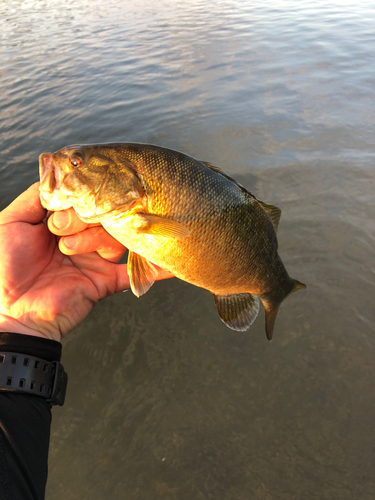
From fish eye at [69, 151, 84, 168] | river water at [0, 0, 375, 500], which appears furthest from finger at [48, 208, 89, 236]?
river water at [0, 0, 375, 500]

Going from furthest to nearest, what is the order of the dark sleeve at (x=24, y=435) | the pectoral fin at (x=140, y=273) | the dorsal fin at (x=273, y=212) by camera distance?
the dorsal fin at (x=273, y=212) → the pectoral fin at (x=140, y=273) → the dark sleeve at (x=24, y=435)

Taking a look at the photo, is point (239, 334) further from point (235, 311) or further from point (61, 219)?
point (61, 219)

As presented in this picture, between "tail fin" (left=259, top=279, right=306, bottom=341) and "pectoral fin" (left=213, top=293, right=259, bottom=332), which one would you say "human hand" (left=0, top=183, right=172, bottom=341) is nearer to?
"pectoral fin" (left=213, top=293, right=259, bottom=332)

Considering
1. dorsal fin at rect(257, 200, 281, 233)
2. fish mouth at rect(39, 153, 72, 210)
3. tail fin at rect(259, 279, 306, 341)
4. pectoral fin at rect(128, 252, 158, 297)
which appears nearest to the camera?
fish mouth at rect(39, 153, 72, 210)

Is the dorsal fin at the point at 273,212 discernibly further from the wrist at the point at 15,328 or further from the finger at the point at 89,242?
the wrist at the point at 15,328

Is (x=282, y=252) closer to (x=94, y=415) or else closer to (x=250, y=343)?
(x=250, y=343)

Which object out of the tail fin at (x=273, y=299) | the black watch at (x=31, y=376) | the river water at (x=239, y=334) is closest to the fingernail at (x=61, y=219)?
the black watch at (x=31, y=376)
